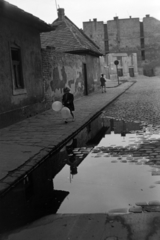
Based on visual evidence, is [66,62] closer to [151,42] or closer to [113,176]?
[113,176]

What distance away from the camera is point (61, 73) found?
59.1 feet

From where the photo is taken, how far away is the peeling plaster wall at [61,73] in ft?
51.9

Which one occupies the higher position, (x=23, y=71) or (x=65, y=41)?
(x=65, y=41)

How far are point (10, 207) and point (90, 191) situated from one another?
116cm

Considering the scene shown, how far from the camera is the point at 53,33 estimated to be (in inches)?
968

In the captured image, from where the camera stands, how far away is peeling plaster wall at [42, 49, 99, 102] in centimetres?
1583

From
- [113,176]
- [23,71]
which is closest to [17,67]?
[23,71]

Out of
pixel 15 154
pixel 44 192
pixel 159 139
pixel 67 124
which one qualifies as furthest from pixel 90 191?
pixel 67 124

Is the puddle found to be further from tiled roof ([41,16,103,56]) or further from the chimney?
the chimney

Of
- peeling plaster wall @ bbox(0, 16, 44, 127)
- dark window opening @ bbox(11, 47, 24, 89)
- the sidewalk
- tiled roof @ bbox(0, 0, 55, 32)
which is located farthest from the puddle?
dark window opening @ bbox(11, 47, 24, 89)

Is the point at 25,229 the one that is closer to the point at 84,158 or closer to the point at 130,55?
the point at 84,158

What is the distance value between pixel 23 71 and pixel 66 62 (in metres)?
6.70

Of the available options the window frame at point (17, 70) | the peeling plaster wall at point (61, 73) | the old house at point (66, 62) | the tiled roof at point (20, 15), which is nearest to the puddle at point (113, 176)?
the window frame at point (17, 70)

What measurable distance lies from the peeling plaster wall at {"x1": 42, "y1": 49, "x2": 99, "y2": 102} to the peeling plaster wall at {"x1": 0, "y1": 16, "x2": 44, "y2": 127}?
115 centimetres
